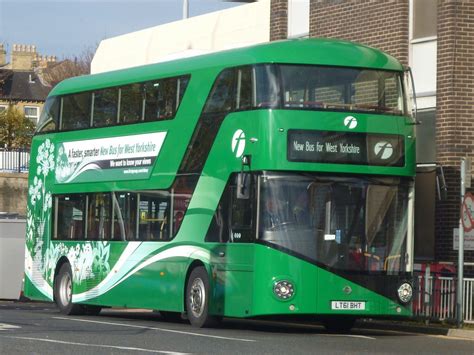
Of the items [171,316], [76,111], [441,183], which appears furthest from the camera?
[76,111]

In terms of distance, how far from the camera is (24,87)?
99.8 metres

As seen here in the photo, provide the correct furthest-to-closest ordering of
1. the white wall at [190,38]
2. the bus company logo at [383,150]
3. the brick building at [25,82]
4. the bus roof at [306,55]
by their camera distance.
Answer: the brick building at [25,82] < the white wall at [190,38] < the bus company logo at [383,150] < the bus roof at [306,55]

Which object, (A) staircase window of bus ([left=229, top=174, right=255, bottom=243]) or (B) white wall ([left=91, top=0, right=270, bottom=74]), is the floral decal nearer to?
(A) staircase window of bus ([left=229, top=174, right=255, bottom=243])

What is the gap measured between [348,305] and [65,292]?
8.20m

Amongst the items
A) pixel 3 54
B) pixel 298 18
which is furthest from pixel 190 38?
pixel 3 54

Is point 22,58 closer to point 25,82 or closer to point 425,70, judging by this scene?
point 25,82

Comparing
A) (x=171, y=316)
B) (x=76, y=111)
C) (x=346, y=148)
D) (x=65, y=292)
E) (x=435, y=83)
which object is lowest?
(x=171, y=316)

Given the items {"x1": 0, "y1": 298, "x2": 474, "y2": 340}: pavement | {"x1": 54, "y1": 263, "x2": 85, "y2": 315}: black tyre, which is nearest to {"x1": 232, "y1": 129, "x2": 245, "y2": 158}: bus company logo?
{"x1": 0, "y1": 298, "x2": 474, "y2": 340}: pavement

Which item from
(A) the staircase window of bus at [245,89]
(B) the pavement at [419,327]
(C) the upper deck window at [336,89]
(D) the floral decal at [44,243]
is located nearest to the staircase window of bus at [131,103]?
(D) the floral decal at [44,243]

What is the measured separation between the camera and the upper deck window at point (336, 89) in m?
19.8

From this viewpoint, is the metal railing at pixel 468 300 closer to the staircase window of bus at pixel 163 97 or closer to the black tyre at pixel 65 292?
the staircase window of bus at pixel 163 97

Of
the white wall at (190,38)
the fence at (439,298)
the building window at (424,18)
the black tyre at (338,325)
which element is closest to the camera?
the black tyre at (338,325)

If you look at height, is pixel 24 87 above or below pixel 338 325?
above

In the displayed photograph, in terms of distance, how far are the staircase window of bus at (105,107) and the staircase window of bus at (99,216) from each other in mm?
1398
